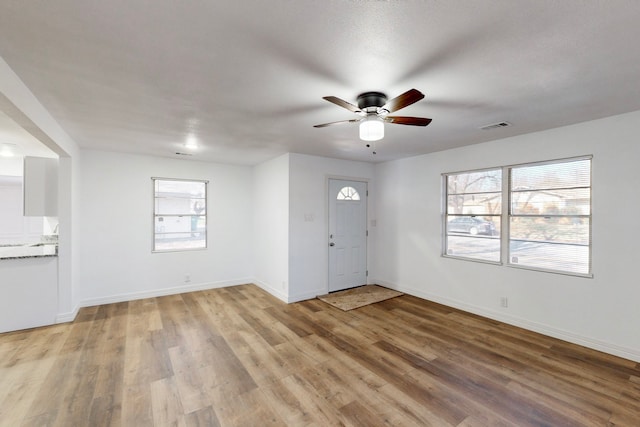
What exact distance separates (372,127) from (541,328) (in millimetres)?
3413

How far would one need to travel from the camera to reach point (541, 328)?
11.5 ft

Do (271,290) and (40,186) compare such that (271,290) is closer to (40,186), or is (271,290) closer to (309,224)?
(309,224)

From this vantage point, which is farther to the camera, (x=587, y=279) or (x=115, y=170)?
(x=115, y=170)

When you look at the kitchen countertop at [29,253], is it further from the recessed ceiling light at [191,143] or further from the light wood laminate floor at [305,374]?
the recessed ceiling light at [191,143]

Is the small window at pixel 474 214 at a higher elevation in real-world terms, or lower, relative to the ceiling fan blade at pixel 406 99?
lower

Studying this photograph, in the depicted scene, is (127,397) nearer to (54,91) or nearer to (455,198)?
(54,91)

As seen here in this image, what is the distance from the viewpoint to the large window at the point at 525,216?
3.33 metres

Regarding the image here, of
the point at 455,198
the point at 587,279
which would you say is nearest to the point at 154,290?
the point at 455,198

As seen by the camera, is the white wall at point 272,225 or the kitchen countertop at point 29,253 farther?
the white wall at point 272,225

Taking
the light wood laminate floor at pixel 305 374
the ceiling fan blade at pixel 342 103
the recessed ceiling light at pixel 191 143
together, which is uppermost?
the recessed ceiling light at pixel 191 143

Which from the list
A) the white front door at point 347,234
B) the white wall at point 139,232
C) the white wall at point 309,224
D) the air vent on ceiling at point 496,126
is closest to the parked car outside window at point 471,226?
the air vent on ceiling at point 496,126

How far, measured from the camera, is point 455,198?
4.66 m

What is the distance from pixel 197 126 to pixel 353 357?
3187 mm

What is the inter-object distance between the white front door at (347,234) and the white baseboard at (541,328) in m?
1.21
